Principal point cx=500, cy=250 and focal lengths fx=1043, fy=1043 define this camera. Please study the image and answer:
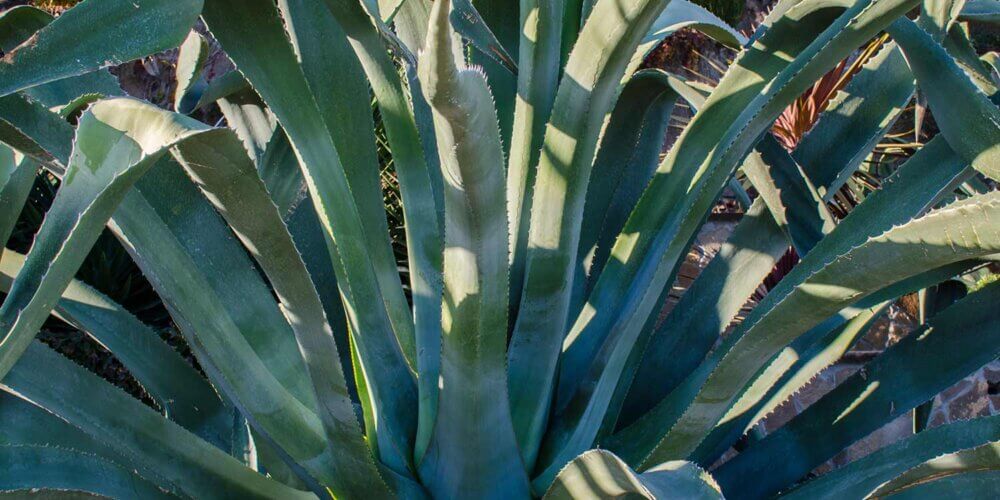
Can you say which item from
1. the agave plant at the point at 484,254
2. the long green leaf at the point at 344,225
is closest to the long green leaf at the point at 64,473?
the agave plant at the point at 484,254

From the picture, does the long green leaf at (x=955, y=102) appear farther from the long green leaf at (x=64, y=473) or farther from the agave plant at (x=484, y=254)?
the long green leaf at (x=64, y=473)

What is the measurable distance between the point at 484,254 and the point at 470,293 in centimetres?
5

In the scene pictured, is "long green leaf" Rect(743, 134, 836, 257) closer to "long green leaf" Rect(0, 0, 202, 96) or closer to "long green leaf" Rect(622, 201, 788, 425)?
"long green leaf" Rect(622, 201, 788, 425)

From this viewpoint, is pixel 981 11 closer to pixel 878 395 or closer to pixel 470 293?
pixel 878 395

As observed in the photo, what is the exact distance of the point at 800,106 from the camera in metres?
4.04

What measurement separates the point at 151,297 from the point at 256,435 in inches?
90.0

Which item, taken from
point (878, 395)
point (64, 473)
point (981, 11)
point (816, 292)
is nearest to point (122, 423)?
point (64, 473)

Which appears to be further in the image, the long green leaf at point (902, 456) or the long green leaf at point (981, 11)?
the long green leaf at point (981, 11)

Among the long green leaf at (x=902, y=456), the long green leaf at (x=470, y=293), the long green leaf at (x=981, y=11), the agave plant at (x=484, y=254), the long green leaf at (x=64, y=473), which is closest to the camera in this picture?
the long green leaf at (x=470, y=293)

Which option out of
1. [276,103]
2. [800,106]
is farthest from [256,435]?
[800,106]

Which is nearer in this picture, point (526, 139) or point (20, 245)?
point (526, 139)

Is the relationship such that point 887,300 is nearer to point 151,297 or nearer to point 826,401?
point 826,401

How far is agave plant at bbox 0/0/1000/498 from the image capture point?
932 millimetres

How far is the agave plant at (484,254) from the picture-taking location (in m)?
0.93
